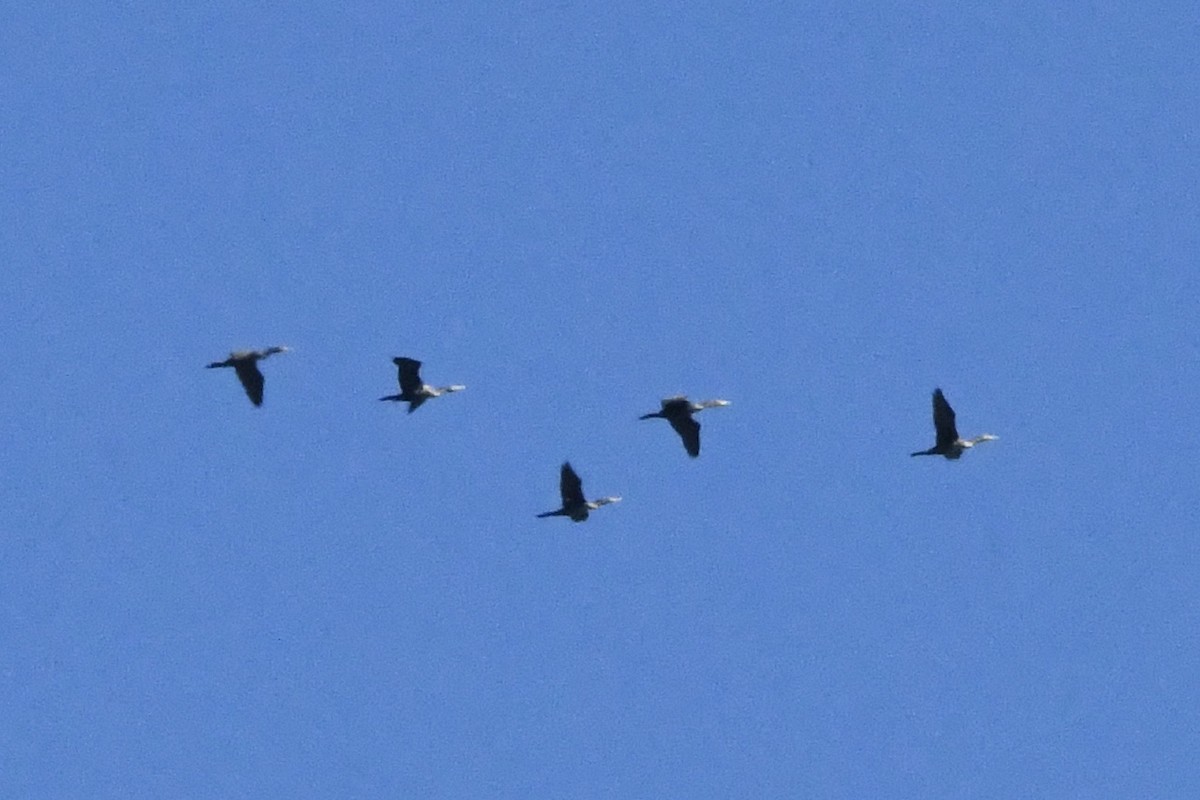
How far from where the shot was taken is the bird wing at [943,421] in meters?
180

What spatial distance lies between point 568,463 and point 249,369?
→ 29.5 feet

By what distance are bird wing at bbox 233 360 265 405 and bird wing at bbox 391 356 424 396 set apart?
3865 mm

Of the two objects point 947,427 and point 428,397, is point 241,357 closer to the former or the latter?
point 428,397

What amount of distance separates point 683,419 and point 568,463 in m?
3.42

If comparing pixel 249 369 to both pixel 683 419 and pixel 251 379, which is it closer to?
pixel 251 379

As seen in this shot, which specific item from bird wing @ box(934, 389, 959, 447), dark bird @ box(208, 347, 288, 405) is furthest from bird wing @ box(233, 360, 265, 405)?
bird wing @ box(934, 389, 959, 447)

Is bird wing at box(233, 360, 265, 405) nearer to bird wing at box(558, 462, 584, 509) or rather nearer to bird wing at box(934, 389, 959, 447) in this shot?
bird wing at box(558, 462, 584, 509)

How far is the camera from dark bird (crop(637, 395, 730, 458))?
181 metres

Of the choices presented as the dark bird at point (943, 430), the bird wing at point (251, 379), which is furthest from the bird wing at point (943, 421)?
the bird wing at point (251, 379)

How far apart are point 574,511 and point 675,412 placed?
12.7 ft

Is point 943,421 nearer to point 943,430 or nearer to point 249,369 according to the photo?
point 943,430

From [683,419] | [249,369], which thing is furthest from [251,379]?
[683,419]

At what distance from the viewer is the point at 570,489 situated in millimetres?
180500

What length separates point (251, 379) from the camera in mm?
180375
